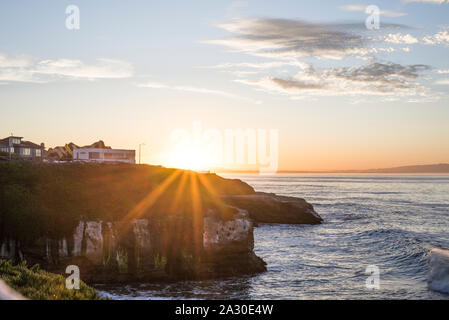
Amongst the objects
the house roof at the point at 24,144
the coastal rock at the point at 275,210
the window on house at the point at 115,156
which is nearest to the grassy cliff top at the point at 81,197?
the coastal rock at the point at 275,210

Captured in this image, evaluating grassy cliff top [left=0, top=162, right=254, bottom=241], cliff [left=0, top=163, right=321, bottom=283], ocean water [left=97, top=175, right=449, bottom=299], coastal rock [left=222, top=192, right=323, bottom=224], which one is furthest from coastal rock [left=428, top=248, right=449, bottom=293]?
coastal rock [left=222, top=192, right=323, bottom=224]

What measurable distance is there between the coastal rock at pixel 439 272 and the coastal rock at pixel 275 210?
3188 cm

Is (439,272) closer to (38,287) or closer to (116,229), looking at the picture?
(116,229)

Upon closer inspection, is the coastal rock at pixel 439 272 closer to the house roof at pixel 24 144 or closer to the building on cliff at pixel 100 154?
the building on cliff at pixel 100 154

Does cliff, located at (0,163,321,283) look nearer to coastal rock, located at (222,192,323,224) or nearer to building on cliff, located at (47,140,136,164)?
coastal rock, located at (222,192,323,224)

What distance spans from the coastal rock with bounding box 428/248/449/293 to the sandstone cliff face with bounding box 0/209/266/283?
11245 mm

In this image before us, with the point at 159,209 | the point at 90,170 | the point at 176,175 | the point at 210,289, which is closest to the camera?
the point at 210,289

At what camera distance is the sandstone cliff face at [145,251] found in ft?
87.5

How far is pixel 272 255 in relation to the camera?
3625 centimetres

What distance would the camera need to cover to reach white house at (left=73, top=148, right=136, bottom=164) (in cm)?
8681

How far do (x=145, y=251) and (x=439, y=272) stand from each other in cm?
1921
